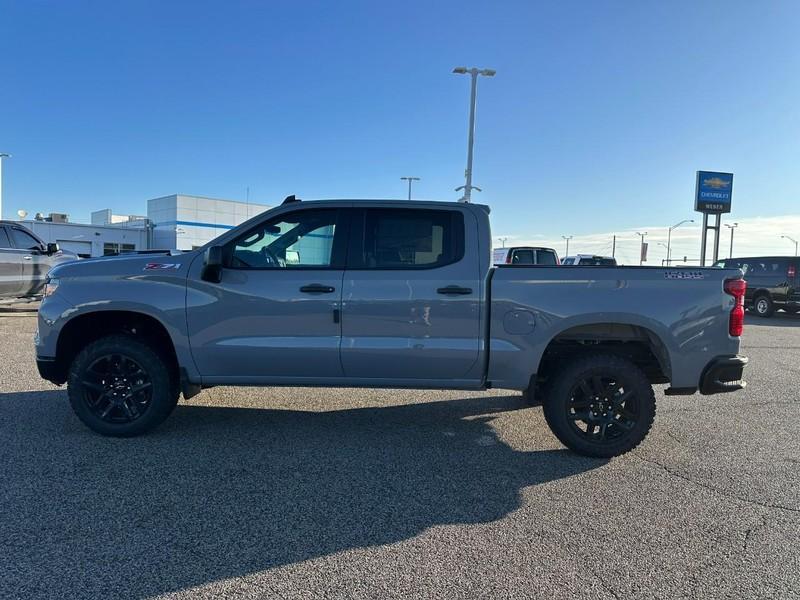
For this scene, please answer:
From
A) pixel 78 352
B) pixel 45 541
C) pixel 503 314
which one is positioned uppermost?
pixel 503 314

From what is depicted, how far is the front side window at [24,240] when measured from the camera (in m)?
12.7

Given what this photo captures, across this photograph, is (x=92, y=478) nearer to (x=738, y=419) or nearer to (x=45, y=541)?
(x=45, y=541)

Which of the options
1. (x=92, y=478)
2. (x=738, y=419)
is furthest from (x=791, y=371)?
(x=92, y=478)

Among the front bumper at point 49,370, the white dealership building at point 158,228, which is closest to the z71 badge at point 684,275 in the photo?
the front bumper at point 49,370

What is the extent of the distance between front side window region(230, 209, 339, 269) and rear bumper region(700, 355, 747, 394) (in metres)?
3.19

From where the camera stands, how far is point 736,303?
4430 mm

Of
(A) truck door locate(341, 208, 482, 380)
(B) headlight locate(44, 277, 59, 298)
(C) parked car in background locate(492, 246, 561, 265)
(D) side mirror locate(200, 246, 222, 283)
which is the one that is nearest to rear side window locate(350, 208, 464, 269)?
(A) truck door locate(341, 208, 482, 380)

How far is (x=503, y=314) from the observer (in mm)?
4480

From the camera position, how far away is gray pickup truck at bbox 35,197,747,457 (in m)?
4.45

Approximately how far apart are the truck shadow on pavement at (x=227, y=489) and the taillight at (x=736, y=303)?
1492mm

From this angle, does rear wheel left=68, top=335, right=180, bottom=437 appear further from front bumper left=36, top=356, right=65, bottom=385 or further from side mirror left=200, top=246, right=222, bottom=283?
side mirror left=200, top=246, right=222, bottom=283

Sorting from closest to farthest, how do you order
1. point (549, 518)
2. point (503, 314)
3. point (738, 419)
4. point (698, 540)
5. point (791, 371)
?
point (698, 540)
point (549, 518)
point (503, 314)
point (738, 419)
point (791, 371)

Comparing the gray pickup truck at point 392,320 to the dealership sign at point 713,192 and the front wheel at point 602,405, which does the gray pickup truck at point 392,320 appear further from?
the dealership sign at point 713,192

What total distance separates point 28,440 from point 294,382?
7.42 ft
